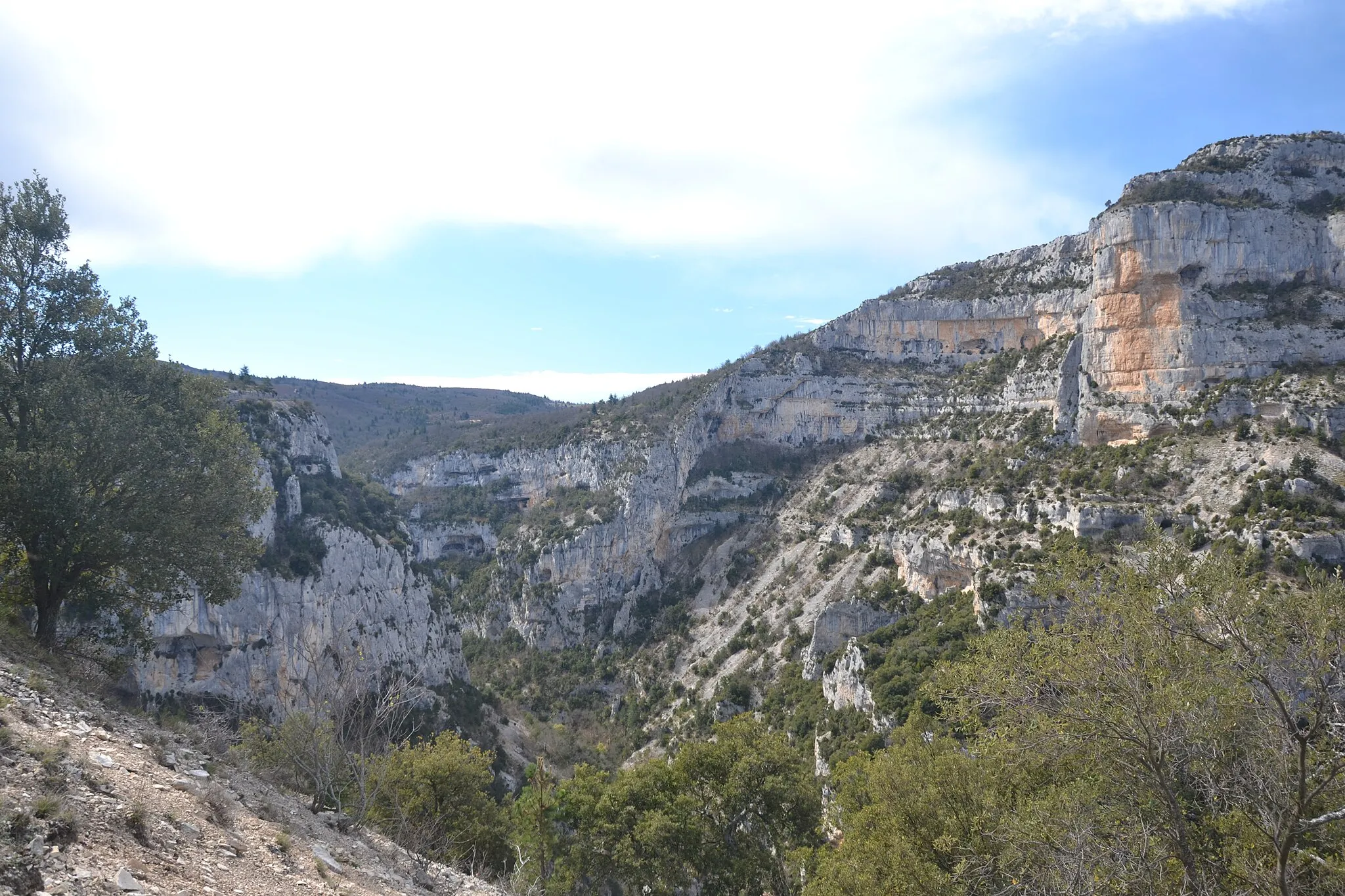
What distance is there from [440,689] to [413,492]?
37029 mm

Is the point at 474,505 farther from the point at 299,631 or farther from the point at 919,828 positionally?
the point at 919,828

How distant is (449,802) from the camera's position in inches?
725

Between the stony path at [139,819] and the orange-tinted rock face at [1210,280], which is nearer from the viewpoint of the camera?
the stony path at [139,819]

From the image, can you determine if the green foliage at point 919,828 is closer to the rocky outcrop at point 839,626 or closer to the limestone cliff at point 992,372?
the rocky outcrop at point 839,626

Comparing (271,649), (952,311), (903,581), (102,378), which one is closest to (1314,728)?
(102,378)

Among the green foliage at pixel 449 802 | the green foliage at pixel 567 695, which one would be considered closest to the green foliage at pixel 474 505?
the green foliage at pixel 567 695

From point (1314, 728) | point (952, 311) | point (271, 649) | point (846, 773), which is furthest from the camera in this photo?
point (952, 311)

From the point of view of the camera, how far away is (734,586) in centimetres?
5191

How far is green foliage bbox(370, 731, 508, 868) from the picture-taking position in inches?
678

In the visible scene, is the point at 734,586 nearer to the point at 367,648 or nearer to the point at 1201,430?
the point at 367,648

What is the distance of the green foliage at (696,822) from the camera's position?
1694 centimetres

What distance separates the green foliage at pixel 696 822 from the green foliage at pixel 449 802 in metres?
2.03

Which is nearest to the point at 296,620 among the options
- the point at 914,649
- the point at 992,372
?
the point at 914,649

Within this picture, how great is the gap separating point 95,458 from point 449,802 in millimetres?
12073
